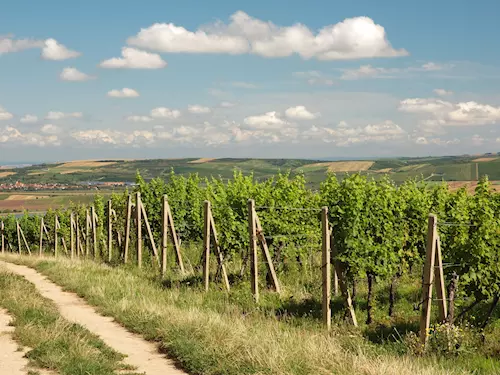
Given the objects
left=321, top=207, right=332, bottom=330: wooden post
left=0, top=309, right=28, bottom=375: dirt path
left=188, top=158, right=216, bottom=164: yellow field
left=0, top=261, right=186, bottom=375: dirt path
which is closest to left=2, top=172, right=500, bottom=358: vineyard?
left=321, top=207, right=332, bottom=330: wooden post

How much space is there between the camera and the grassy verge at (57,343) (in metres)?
7.98

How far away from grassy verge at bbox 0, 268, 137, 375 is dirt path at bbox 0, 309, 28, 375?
12 cm

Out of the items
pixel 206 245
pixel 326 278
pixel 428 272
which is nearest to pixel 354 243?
pixel 326 278

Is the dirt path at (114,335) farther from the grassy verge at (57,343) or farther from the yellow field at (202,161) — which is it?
the yellow field at (202,161)

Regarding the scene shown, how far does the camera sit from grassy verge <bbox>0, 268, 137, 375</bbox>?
798 centimetres

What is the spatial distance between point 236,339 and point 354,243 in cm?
450

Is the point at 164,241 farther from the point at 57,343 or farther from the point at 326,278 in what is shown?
the point at 57,343

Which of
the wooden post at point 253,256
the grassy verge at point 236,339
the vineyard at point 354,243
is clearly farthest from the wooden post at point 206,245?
the wooden post at point 253,256

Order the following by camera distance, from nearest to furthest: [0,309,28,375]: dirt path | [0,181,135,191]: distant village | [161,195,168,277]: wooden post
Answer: [0,309,28,375]: dirt path
[161,195,168,277]: wooden post
[0,181,135,191]: distant village

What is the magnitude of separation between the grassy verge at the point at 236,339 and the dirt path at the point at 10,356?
2122mm

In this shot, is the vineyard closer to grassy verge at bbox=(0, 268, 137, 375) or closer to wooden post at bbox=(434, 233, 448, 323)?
wooden post at bbox=(434, 233, 448, 323)

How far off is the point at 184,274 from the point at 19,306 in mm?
6098

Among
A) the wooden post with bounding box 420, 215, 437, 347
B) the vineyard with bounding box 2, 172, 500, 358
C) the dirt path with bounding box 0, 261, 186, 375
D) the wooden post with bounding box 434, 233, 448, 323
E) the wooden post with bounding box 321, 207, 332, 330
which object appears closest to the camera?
the dirt path with bounding box 0, 261, 186, 375

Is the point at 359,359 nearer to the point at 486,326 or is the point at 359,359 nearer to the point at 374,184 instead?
the point at 486,326
